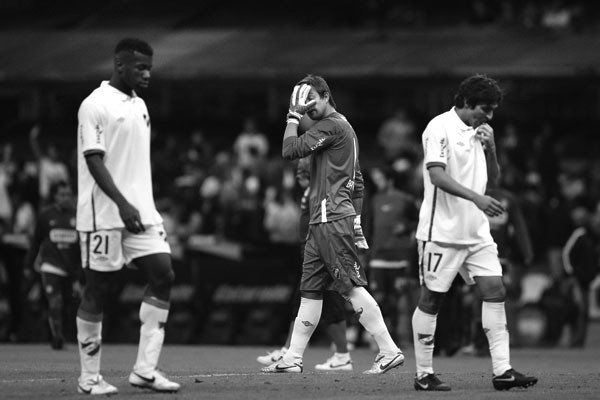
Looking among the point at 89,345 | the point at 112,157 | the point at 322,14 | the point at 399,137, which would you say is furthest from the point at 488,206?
the point at 322,14

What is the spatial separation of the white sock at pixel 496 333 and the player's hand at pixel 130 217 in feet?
9.27

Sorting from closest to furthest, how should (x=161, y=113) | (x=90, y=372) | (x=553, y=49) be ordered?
1. (x=90, y=372)
2. (x=553, y=49)
3. (x=161, y=113)

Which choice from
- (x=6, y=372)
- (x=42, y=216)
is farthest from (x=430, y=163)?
(x=42, y=216)

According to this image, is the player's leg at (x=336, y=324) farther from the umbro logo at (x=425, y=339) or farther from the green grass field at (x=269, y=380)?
the umbro logo at (x=425, y=339)

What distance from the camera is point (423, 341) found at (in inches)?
412

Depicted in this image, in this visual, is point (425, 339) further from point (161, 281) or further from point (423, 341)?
point (161, 281)

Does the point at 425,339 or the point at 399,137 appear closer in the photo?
the point at 425,339

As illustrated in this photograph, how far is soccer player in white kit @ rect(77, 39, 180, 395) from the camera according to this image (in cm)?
952

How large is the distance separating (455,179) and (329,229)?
63.8 inches

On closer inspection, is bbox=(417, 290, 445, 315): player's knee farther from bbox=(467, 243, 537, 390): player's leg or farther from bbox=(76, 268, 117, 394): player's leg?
bbox=(76, 268, 117, 394): player's leg

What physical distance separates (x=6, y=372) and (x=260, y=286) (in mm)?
9805

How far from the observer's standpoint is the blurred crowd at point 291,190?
21.3m

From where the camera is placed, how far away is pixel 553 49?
29078 mm

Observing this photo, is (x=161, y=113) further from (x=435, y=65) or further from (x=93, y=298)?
(x=93, y=298)
